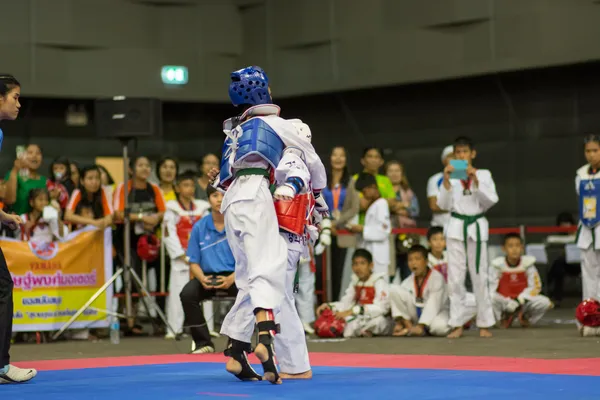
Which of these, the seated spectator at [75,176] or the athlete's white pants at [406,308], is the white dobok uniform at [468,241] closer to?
the athlete's white pants at [406,308]

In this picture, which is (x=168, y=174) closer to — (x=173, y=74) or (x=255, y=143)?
(x=255, y=143)

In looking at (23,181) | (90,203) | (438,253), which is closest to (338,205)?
(438,253)

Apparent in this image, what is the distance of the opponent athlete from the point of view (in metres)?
5.67

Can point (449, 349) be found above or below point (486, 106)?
below

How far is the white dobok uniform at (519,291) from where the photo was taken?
1081 centimetres

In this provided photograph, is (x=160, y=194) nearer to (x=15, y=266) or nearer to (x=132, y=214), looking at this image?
(x=132, y=214)

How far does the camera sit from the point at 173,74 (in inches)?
656

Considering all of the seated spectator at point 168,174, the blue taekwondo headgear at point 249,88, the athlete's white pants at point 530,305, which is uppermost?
the blue taekwondo headgear at point 249,88

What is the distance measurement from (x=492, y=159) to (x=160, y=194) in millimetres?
5942

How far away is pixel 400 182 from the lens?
1265 centimetres


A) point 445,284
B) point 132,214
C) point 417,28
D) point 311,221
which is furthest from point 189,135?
point 311,221

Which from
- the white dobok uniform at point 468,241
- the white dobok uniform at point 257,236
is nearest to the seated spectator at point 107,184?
the white dobok uniform at point 468,241

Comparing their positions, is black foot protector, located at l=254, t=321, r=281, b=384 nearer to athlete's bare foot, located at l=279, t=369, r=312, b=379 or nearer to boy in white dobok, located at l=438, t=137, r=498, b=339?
athlete's bare foot, located at l=279, t=369, r=312, b=379

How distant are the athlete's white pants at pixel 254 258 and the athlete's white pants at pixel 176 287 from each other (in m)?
4.42
